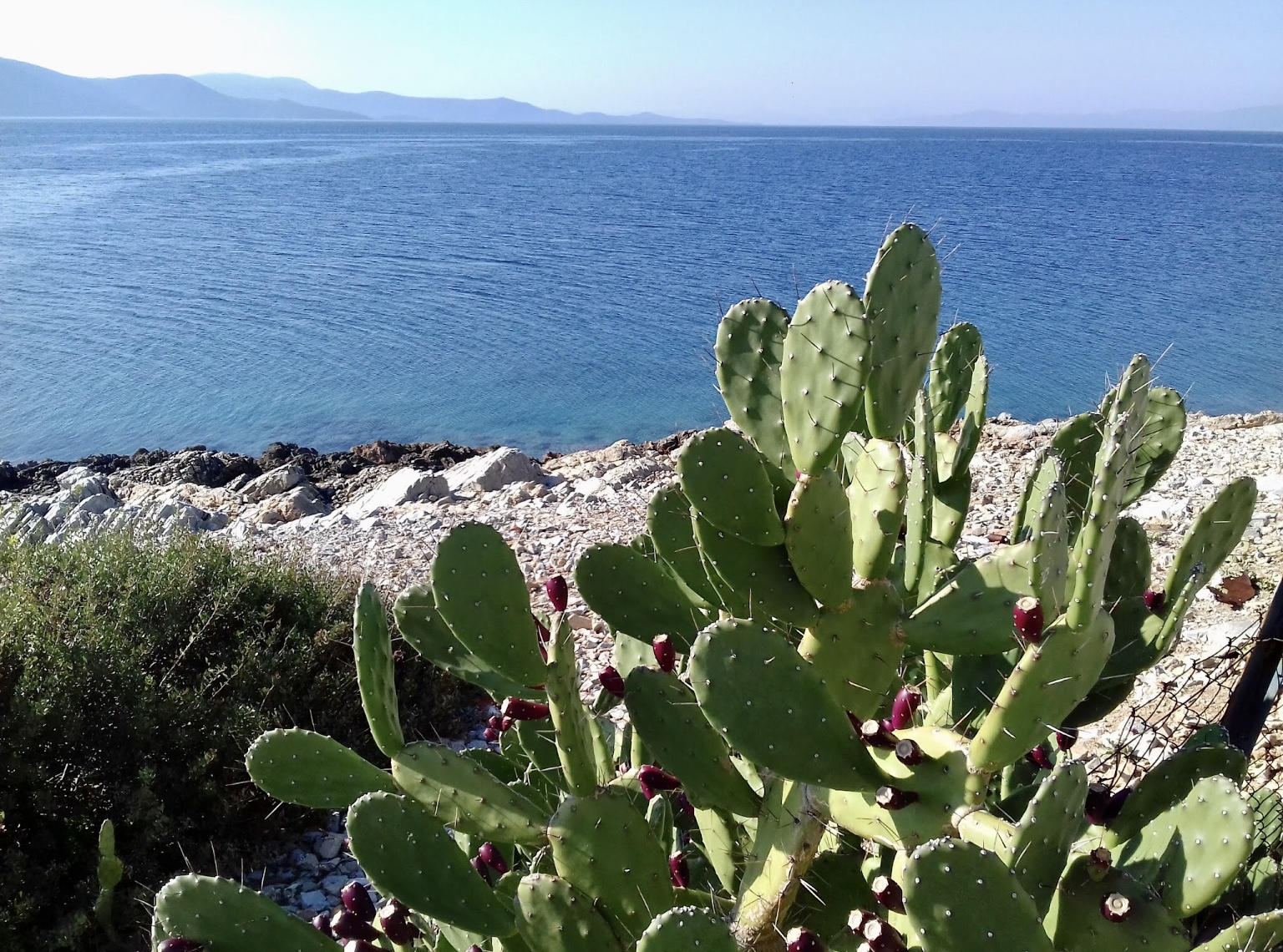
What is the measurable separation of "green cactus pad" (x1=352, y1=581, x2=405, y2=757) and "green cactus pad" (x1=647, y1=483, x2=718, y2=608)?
0.61m

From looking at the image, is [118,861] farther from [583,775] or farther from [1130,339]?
[1130,339]

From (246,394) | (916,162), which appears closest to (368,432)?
(246,394)

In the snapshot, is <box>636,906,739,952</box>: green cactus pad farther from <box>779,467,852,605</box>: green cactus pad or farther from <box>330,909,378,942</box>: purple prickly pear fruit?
<box>330,909,378,942</box>: purple prickly pear fruit

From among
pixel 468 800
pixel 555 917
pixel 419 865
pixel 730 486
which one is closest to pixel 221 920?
pixel 419 865

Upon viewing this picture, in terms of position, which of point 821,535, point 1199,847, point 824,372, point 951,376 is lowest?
point 1199,847

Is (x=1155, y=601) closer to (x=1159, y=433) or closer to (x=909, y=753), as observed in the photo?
(x=1159, y=433)

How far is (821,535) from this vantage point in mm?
1615

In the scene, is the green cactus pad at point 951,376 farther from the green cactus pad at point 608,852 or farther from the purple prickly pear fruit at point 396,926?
the purple prickly pear fruit at point 396,926

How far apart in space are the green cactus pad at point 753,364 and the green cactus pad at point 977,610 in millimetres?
514

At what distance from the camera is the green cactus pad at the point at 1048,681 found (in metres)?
1.41

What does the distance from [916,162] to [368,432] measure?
66121 mm

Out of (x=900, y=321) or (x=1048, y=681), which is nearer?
(x=1048, y=681)

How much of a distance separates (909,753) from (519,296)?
80.2 ft

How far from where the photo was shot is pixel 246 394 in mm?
17891
